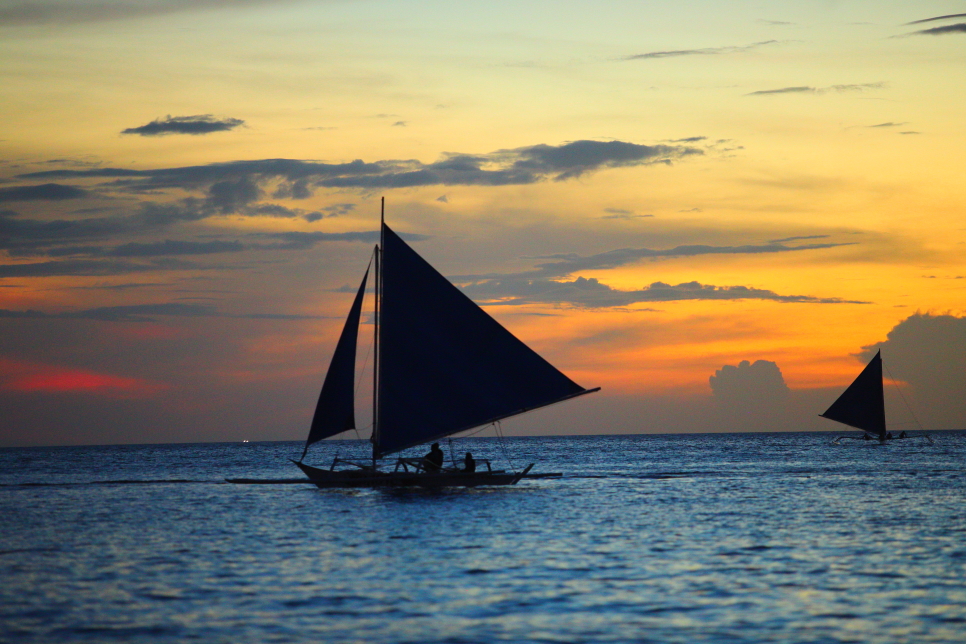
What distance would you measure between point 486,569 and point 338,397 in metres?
15.6

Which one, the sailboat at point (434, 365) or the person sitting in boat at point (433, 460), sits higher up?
the sailboat at point (434, 365)

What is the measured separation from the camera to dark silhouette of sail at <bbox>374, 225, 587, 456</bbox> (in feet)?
121

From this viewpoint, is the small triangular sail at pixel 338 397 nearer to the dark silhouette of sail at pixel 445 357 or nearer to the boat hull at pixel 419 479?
the dark silhouette of sail at pixel 445 357

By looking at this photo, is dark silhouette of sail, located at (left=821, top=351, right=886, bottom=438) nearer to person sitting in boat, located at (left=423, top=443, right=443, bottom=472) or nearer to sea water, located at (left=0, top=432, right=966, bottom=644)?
sea water, located at (left=0, top=432, right=966, bottom=644)

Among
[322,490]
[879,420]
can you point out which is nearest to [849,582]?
[322,490]

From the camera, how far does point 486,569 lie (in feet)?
71.8

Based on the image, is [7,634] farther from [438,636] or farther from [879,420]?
[879,420]

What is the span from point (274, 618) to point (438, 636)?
3.09 metres

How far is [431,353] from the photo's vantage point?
1459 inches

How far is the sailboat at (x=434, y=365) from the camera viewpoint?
120ft

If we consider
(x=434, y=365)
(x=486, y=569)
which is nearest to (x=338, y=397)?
(x=434, y=365)

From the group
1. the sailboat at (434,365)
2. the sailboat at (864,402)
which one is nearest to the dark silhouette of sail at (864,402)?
the sailboat at (864,402)

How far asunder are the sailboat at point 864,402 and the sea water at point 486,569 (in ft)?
204

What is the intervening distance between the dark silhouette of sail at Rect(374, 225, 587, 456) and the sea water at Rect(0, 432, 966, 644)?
347cm
